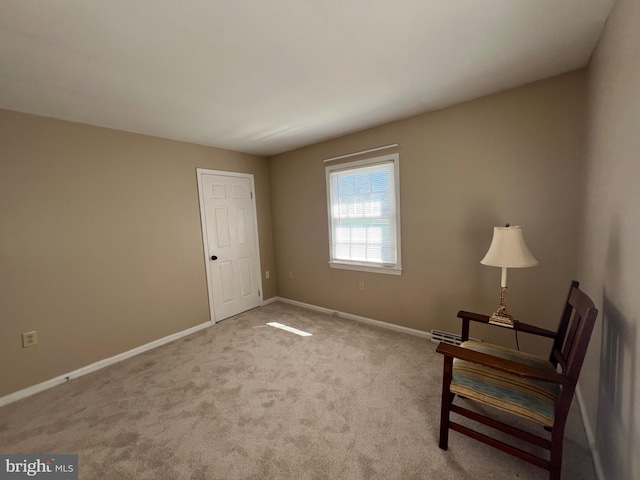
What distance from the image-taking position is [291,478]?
137 centimetres

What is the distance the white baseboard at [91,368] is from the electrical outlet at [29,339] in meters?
0.37

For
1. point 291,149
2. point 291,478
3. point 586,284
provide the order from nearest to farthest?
point 291,478 < point 586,284 < point 291,149

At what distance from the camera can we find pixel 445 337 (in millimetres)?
2682

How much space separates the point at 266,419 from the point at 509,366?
1544 millimetres

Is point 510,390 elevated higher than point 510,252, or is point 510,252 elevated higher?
point 510,252

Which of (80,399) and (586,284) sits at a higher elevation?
(586,284)

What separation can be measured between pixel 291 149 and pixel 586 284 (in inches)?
137

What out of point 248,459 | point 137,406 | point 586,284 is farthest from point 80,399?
point 586,284

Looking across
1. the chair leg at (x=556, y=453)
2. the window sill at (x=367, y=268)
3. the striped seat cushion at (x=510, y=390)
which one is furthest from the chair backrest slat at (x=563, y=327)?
the window sill at (x=367, y=268)

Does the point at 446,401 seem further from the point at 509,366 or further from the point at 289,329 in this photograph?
the point at 289,329

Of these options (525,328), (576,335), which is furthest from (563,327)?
(576,335)

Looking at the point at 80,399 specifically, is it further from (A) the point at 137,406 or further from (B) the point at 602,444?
(B) the point at 602,444

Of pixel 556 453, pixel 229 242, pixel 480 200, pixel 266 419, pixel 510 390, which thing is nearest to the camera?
pixel 556 453

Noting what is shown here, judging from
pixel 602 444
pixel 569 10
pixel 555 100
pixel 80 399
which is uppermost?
pixel 569 10
